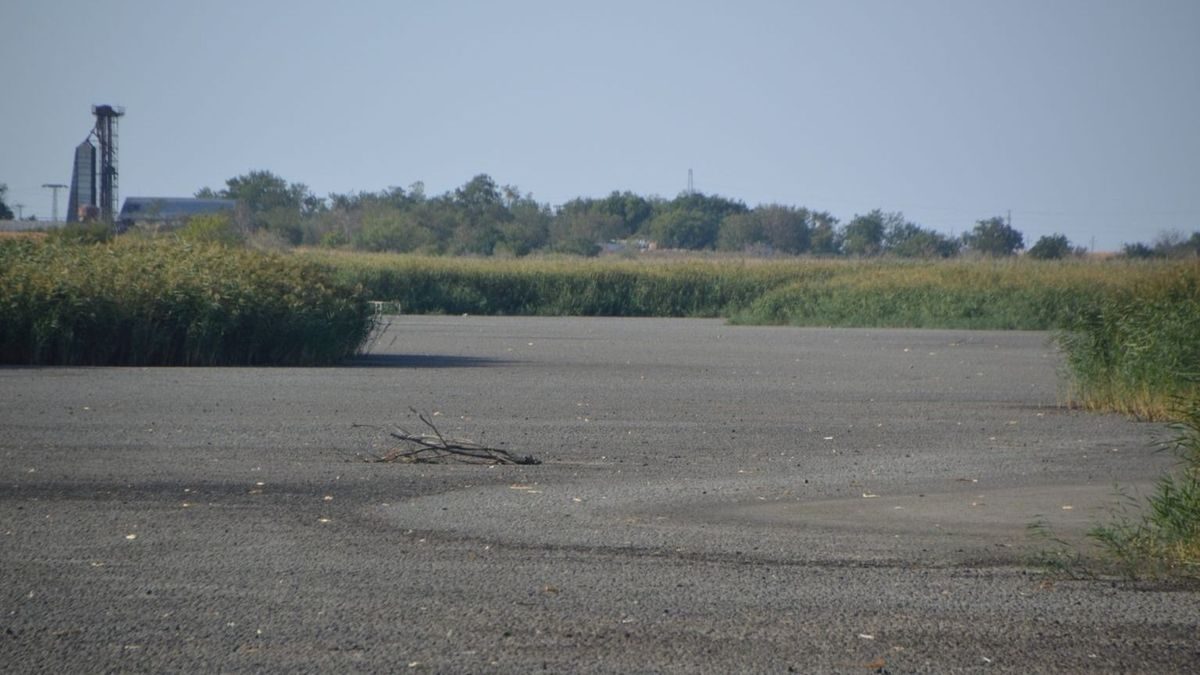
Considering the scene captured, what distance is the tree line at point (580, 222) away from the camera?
10619 centimetres

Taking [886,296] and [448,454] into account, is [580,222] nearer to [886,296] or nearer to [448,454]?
[886,296]

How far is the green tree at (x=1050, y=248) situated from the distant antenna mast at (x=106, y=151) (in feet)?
168

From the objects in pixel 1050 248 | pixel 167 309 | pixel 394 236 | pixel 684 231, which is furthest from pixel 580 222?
pixel 167 309

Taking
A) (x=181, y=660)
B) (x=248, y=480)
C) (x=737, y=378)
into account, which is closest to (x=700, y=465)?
(x=248, y=480)

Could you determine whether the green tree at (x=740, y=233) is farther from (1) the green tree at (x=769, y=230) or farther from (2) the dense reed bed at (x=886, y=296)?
(2) the dense reed bed at (x=886, y=296)

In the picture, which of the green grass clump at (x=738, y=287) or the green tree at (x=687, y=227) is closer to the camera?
the green grass clump at (x=738, y=287)

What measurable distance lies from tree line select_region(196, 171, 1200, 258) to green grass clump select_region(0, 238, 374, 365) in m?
74.6

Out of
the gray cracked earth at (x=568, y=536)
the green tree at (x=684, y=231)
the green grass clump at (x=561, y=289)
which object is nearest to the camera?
the gray cracked earth at (x=568, y=536)

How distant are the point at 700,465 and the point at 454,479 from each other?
2.40 meters

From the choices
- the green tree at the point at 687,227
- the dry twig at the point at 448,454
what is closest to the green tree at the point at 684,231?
the green tree at the point at 687,227

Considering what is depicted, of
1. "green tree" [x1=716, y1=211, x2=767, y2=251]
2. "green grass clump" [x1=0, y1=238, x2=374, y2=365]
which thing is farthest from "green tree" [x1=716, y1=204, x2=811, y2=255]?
"green grass clump" [x1=0, y1=238, x2=374, y2=365]

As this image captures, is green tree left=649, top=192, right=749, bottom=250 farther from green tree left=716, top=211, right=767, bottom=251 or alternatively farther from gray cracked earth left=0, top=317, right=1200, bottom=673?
gray cracked earth left=0, top=317, right=1200, bottom=673

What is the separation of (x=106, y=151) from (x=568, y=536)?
2731 inches

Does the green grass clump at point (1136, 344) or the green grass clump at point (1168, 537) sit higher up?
the green grass clump at point (1136, 344)
